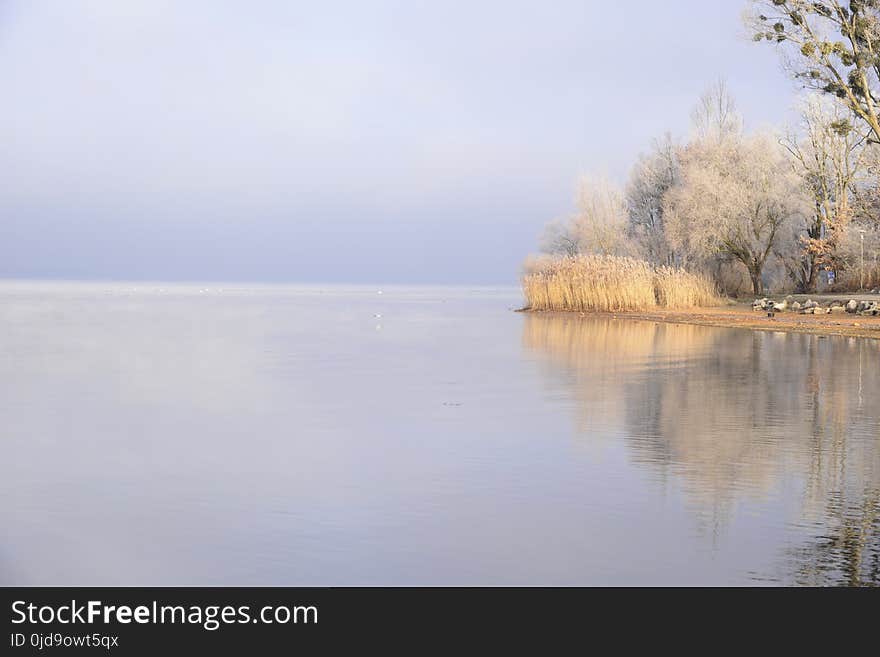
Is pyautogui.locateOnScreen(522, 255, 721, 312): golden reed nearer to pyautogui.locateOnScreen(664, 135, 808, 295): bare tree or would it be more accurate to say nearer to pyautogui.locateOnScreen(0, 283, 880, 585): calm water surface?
pyautogui.locateOnScreen(664, 135, 808, 295): bare tree

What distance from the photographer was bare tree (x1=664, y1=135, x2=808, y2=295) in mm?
38438

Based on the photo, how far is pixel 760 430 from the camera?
956 centimetres

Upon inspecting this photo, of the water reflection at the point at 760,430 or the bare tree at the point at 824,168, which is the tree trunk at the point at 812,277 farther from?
the water reflection at the point at 760,430

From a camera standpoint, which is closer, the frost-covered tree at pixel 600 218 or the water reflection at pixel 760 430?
the water reflection at pixel 760 430

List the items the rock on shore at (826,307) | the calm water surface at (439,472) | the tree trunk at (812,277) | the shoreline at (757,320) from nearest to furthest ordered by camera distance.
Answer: the calm water surface at (439,472) → the shoreline at (757,320) → the rock on shore at (826,307) → the tree trunk at (812,277)

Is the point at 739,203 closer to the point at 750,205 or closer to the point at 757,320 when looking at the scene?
the point at 750,205

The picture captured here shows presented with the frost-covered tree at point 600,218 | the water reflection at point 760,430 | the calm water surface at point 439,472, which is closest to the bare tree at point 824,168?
the frost-covered tree at point 600,218

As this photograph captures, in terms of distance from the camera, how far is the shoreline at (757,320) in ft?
80.4

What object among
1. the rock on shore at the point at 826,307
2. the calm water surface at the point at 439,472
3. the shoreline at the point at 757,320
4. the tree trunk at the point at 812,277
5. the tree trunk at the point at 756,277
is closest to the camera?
the calm water surface at the point at 439,472

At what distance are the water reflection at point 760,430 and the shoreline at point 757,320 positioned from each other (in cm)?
454

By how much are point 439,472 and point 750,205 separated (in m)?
33.8

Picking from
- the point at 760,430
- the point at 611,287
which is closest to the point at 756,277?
the point at 611,287

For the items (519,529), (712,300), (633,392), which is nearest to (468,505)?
(519,529)
